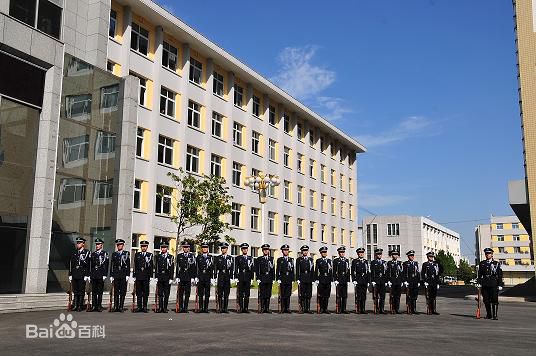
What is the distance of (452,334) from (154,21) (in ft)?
90.9

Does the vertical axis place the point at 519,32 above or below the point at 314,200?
above

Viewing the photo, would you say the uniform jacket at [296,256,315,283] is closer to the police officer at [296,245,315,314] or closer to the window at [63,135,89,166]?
the police officer at [296,245,315,314]

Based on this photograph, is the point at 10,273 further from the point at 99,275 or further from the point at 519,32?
the point at 519,32

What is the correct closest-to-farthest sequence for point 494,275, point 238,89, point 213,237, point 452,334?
point 452,334, point 494,275, point 213,237, point 238,89

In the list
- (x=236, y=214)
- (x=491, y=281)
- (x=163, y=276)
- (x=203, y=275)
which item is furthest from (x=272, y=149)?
(x=491, y=281)

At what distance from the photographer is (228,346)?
980 cm

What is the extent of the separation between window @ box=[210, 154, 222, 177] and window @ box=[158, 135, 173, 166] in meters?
4.15

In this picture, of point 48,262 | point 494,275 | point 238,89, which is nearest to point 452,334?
point 494,275

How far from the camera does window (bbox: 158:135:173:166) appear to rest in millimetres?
34250

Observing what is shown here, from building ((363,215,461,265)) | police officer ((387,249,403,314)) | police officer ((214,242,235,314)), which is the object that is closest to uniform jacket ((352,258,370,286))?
police officer ((387,249,403,314))

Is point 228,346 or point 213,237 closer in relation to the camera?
point 228,346

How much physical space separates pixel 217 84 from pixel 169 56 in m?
5.36

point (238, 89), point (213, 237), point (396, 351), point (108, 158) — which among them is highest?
point (238, 89)

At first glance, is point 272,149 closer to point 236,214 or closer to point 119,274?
point 236,214
